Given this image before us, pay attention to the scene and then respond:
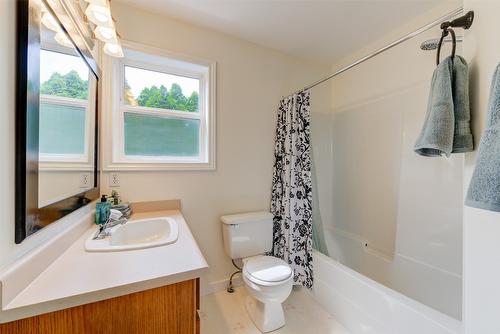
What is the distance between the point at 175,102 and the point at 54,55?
109cm

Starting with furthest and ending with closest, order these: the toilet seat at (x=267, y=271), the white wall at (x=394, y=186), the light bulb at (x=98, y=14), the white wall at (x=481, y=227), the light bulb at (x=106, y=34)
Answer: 1. the white wall at (x=394, y=186)
2. the toilet seat at (x=267, y=271)
3. the light bulb at (x=106, y=34)
4. the light bulb at (x=98, y=14)
5. the white wall at (x=481, y=227)

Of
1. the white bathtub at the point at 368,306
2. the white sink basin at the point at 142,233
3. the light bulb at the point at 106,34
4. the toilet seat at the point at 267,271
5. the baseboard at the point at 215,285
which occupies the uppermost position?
the light bulb at the point at 106,34

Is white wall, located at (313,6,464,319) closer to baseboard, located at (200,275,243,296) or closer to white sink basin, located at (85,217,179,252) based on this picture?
baseboard, located at (200,275,243,296)

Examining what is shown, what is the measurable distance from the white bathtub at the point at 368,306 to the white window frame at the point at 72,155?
185 cm

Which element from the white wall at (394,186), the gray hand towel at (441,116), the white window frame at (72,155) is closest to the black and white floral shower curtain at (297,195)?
the white wall at (394,186)

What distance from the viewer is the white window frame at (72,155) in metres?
0.78

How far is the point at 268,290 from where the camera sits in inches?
53.3

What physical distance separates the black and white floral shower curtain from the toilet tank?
0.52ft

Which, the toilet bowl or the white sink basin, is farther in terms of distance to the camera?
the toilet bowl

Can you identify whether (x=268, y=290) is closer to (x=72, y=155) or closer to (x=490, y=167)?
(x=490, y=167)

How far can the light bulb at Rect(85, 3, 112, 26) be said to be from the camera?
3.39ft

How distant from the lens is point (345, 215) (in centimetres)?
230

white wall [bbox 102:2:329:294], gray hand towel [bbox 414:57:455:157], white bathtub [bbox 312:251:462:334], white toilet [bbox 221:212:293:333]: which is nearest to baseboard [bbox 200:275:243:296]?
white wall [bbox 102:2:329:294]

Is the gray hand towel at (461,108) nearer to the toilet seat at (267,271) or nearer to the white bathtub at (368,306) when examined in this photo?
Answer: the white bathtub at (368,306)
